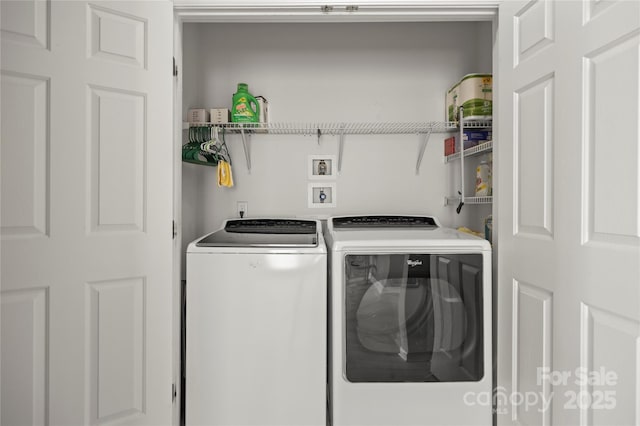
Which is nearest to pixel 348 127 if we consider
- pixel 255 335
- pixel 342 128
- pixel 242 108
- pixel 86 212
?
pixel 342 128

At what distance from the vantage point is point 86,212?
1326 mm

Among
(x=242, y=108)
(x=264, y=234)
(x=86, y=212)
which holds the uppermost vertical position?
(x=242, y=108)

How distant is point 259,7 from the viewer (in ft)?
5.14

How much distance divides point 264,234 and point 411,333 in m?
0.85

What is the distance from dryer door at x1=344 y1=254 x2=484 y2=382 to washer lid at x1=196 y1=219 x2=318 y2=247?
0.28 metres

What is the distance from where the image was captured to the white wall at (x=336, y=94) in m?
2.27

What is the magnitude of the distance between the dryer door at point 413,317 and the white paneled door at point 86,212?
81cm

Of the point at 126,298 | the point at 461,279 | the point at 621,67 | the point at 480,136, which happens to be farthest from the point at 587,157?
the point at 126,298

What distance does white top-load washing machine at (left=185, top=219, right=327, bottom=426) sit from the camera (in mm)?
1564

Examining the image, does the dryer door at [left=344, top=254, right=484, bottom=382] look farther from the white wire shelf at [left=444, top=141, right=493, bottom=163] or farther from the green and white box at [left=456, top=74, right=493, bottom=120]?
the green and white box at [left=456, top=74, right=493, bottom=120]

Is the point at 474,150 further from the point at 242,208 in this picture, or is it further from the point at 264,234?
the point at 242,208

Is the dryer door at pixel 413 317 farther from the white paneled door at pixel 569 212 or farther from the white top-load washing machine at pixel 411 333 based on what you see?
the white paneled door at pixel 569 212

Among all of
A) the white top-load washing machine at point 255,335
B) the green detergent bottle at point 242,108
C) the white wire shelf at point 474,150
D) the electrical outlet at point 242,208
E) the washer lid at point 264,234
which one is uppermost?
the green detergent bottle at point 242,108

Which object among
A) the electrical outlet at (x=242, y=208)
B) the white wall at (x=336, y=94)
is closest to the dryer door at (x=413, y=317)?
the white wall at (x=336, y=94)
